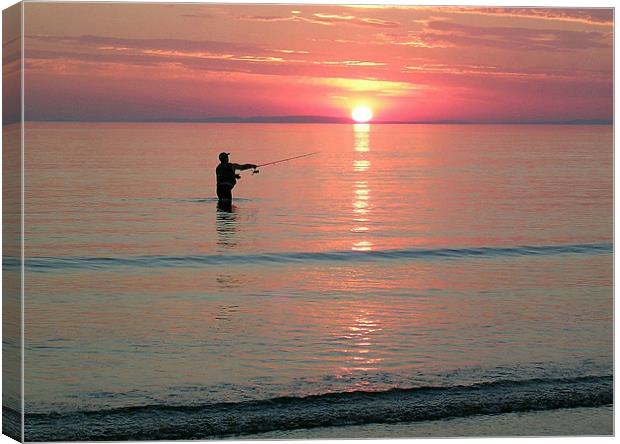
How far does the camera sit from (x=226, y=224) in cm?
1034

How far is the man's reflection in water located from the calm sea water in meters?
0.02

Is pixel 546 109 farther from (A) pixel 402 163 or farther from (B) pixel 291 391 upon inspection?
(B) pixel 291 391

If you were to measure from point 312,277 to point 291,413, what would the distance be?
1147mm

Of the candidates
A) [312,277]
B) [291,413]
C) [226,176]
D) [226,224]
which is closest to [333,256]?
[312,277]

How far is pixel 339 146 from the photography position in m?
10.3

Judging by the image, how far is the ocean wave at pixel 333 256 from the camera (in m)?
9.92

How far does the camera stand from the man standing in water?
10.2 metres

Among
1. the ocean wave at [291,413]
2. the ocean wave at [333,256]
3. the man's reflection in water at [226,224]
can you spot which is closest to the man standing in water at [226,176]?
the man's reflection in water at [226,224]

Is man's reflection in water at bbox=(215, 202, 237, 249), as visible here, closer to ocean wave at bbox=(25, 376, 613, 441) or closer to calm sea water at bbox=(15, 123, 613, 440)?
calm sea water at bbox=(15, 123, 613, 440)

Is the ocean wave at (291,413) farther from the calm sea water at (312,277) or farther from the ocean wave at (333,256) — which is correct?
the ocean wave at (333,256)

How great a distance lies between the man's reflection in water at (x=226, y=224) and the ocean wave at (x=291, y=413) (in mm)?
1554

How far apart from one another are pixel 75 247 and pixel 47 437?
1269 millimetres

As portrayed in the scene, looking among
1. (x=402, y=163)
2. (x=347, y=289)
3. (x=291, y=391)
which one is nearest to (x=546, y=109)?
(x=402, y=163)

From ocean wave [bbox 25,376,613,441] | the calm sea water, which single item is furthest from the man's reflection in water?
ocean wave [bbox 25,376,613,441]
